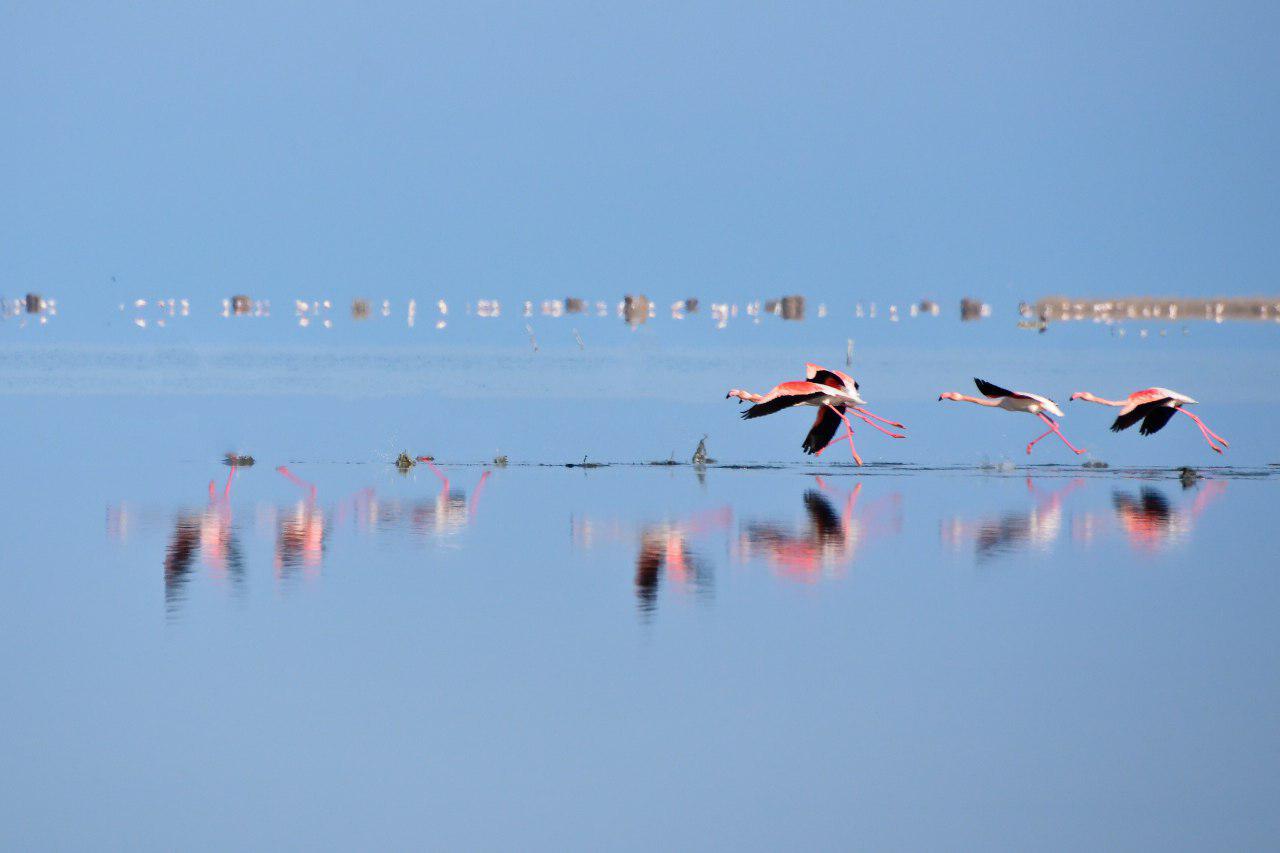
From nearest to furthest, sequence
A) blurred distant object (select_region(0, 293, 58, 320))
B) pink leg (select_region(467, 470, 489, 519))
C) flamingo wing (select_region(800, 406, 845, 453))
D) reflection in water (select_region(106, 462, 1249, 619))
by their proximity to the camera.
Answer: reflection in water (select_region(106, 462, 1249, 619)) → pink leg (select_region(467, 470, 489, 519)) → flamingo wing (select_region(800, 406, 845, 453)) → blurred distant object (select_region(0, 293, 58, 320))

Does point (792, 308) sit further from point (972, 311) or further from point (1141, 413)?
point (1141, 413)

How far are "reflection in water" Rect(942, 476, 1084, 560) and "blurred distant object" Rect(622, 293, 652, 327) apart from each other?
78.9 m

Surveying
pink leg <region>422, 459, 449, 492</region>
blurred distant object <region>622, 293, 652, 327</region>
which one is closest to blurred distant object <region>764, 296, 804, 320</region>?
blurred distant object <region>622, 293, 652, 327</region>

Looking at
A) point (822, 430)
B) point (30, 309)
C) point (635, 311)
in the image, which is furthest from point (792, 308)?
point (822, 430)

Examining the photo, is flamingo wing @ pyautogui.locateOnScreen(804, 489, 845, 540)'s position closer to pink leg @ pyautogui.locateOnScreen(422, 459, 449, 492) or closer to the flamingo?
the flamingo

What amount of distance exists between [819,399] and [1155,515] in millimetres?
4203

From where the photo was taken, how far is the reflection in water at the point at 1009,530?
16.6 metres

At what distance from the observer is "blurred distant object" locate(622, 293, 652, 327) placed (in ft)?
356

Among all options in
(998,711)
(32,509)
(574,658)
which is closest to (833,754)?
(998,711)

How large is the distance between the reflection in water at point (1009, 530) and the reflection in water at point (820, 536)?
57 centimetres

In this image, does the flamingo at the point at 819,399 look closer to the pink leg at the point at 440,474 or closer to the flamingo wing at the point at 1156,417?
the flamingo wing at the point at 1156,417

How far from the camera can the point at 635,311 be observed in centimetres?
12962

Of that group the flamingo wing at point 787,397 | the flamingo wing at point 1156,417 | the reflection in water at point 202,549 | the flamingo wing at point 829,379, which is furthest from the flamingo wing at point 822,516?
the reflection in water at point 202,549

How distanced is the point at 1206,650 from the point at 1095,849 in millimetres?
4068
